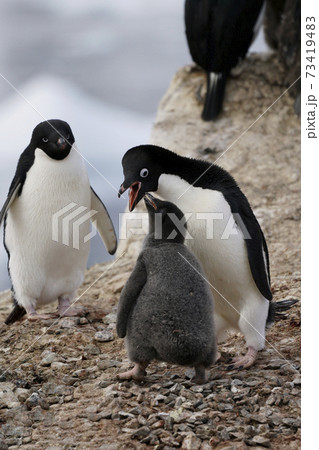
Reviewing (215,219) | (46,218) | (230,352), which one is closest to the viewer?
(215,219)

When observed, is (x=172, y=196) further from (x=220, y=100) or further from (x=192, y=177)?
(x=220, y=100)

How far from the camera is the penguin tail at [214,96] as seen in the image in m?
4.17

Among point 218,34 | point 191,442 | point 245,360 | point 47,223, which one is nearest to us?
point 191,442

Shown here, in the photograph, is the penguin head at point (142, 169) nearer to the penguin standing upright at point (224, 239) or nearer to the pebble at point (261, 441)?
the penguin standing upright at point (224, 239)

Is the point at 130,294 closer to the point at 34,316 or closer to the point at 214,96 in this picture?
the point at 34,316

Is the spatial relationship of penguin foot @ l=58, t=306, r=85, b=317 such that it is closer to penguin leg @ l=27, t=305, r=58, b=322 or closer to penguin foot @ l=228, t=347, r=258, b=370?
penguin leg @ l=27, t=305, r=58, b=322

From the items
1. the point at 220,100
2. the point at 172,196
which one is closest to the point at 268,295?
the point at 172,196

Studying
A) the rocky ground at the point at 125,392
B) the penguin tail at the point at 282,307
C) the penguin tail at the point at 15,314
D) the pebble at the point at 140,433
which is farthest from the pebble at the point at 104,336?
the pebble at the point at 140,433

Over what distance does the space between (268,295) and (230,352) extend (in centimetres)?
24

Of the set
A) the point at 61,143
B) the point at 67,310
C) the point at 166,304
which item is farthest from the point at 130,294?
the point at 67,310

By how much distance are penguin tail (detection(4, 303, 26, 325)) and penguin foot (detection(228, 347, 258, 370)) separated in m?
0.84

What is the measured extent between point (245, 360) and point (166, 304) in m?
0.35

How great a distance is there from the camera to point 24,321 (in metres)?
2.22

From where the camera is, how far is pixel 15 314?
228 cm
